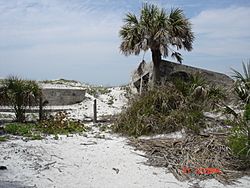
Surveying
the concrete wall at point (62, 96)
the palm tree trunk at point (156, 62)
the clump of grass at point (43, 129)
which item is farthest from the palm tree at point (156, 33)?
the concrete wall at point (62, 96)

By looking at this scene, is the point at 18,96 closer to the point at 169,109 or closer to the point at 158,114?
the point at 158,114

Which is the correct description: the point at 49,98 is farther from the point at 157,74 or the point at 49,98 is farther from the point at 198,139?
the point at 198,139

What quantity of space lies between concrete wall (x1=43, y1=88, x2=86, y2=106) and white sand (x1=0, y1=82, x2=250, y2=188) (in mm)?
9928

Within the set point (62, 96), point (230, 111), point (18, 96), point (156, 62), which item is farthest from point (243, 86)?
point (62, 96)

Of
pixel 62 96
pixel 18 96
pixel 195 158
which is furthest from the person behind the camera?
pixel 62 96

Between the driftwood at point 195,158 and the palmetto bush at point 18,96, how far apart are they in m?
5.74

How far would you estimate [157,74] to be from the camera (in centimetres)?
1235

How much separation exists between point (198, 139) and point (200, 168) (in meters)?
1.79

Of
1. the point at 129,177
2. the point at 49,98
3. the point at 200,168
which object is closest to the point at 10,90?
the point at 49,98

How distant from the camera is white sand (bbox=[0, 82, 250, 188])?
501 cm

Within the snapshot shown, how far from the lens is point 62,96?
17.8m

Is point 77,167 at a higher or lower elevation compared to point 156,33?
lower

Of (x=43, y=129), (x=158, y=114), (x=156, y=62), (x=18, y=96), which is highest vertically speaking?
(x=156, y=62)

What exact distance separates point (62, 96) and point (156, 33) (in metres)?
9.23
